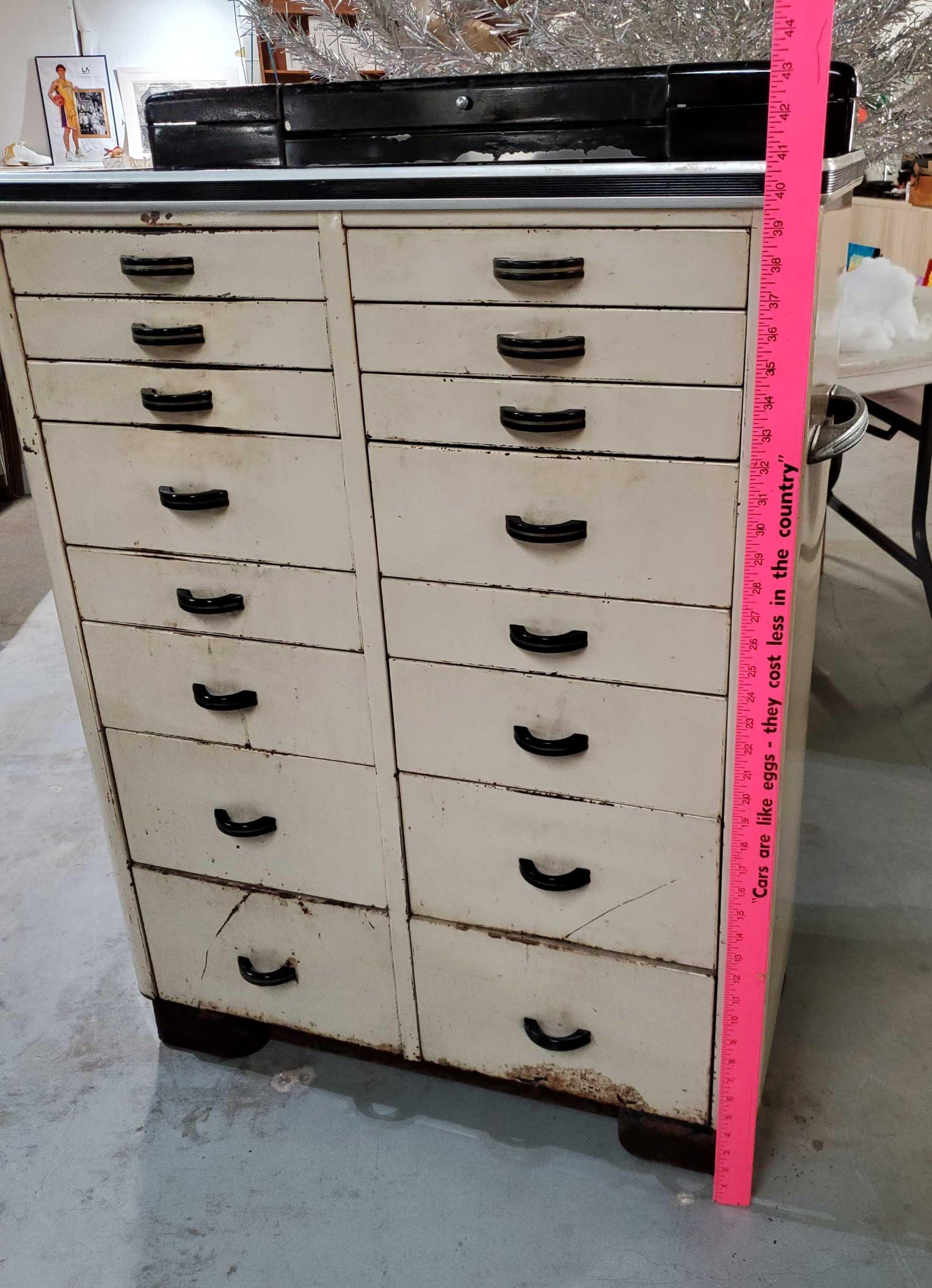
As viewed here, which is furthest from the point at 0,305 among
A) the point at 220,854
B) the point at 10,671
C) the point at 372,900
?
the point at 10,671

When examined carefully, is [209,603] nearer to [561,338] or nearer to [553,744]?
[553,744]

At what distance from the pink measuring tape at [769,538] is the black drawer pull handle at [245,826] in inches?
25.7

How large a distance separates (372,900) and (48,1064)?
67 centimetres

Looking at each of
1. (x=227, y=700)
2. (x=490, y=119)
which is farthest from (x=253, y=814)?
(x=490, y=119)

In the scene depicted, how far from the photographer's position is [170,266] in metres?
1.30

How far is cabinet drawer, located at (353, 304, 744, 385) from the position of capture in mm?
1137

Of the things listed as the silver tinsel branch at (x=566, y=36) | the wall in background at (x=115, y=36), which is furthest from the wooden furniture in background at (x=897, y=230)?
the wall in background at (x=115, y=36)

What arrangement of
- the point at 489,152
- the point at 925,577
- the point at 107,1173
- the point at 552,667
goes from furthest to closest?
the point at 925,577 → the point at 107,1173 → the point at 552,667 → the point at 489,152

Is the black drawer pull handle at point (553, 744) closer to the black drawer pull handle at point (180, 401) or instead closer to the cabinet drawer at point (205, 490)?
the cabinet drawer at point (205, 490)

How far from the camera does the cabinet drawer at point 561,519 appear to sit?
1214 millimetres

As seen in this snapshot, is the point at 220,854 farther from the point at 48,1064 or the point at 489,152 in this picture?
the point at 489,152

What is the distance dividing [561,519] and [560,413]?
0.13 meters

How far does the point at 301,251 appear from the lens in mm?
1253

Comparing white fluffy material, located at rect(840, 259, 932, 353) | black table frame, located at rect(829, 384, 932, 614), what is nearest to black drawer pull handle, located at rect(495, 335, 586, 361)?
white fluffy material, located at rect(840, 259, 932, 353)
